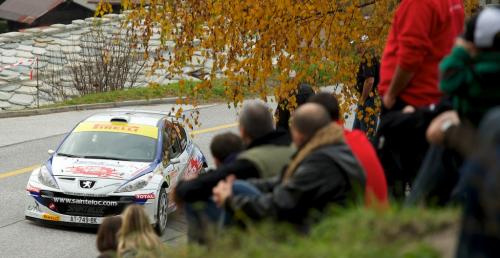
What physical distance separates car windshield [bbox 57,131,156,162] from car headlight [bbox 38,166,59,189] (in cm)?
52

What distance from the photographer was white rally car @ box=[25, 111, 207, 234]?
1594cm

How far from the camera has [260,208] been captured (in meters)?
6.44

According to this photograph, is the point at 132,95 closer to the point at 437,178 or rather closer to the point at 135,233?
the point at 135,233

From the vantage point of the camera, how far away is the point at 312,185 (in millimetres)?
6477

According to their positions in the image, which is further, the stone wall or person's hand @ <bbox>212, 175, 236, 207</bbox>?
the stone wall

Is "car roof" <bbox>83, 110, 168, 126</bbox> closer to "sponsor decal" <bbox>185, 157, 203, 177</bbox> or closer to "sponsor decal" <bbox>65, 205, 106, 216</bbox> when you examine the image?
"sponsor decal" <bbox>185, 157, 203, 177</bbox>

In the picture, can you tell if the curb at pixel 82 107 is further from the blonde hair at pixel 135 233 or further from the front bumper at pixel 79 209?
the blonde hair at pixel 135 233

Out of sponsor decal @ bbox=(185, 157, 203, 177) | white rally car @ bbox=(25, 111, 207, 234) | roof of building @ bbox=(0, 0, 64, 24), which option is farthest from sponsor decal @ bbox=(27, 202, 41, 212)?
roof of building @ bbox=(0, 0, 64, 24)

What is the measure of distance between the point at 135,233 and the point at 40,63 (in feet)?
95.5

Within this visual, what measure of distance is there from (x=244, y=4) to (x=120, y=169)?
145 inches

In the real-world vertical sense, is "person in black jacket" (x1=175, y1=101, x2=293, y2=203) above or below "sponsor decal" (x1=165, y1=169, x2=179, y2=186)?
above

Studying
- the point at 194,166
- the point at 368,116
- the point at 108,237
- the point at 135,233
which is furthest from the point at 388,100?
Result: the point at 194,166

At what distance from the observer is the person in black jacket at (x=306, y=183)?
644 centimetres

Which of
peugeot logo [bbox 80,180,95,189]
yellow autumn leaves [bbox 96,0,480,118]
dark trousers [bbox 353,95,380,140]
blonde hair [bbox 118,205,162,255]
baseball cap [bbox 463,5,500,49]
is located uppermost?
baseball cap [bbox 463,5,500,49]
